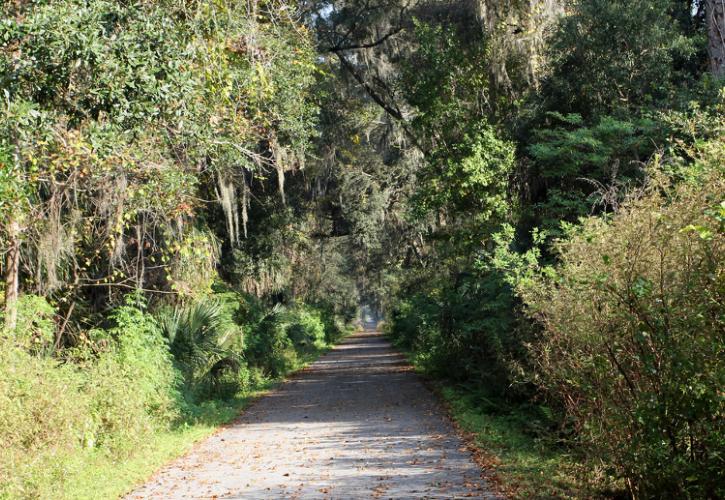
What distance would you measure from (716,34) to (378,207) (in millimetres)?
13053

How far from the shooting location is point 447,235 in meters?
19.4

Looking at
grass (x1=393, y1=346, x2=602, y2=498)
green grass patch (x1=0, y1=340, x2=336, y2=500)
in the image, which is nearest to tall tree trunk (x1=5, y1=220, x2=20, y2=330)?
green grass patch (x1=0, y1=340, x2=336, y2=500)

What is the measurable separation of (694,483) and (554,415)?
10.9ft

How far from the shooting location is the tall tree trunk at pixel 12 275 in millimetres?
9742

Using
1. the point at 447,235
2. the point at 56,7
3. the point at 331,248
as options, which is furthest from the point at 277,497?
the point at 331,248

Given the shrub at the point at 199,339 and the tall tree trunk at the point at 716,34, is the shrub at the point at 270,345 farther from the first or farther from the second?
the tall tree trunk at the point at 716,34

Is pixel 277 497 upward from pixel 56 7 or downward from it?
downward

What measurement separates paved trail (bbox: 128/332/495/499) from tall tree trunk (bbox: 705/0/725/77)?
8.38 meters

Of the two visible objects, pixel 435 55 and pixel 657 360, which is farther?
pixel 435 55

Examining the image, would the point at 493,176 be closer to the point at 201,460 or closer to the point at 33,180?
the point at 201,460

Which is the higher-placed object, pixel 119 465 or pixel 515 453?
pixel 119 465

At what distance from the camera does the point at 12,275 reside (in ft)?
34.4

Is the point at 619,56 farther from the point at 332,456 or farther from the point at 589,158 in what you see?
the point at 332,456

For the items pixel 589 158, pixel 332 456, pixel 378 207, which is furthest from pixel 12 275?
pixel 378 207
